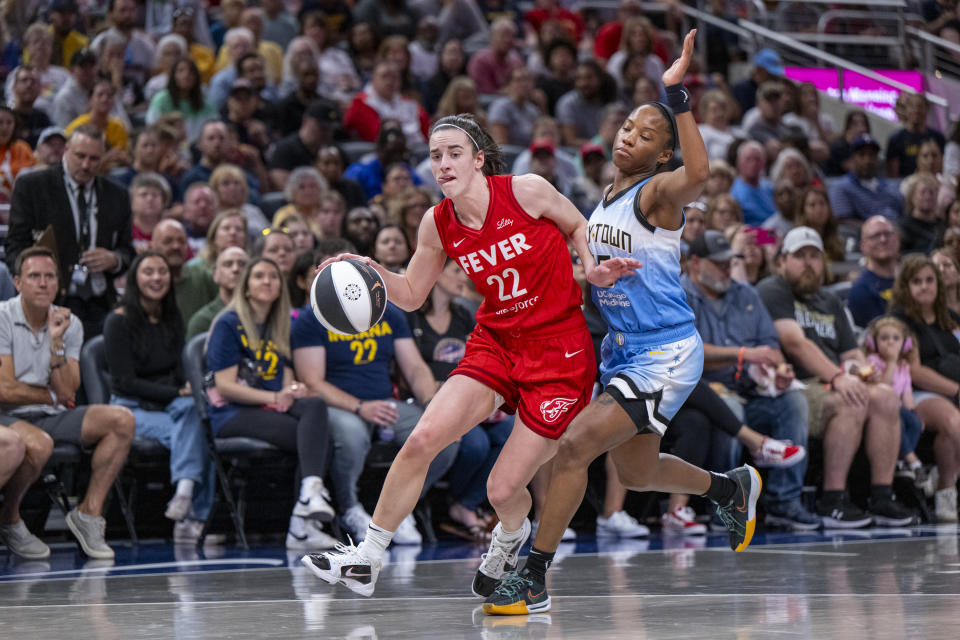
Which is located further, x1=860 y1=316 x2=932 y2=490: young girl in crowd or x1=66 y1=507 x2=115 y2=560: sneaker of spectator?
x1=860 y1=316 x2=932 y2=490: young girl in crowd

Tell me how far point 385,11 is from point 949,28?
697cm

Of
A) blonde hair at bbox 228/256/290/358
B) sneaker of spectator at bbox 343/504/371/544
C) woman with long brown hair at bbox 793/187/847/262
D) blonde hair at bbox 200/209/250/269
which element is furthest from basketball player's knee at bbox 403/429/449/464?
woman with long brown hair at bbox 793/187/847/262

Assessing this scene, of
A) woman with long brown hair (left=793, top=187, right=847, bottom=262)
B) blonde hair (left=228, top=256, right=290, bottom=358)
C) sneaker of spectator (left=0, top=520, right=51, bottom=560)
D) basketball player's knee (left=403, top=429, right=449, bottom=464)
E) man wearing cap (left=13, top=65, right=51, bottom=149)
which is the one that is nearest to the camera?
basketball player's knee (left=403, top=429, right=449, bottom=464)

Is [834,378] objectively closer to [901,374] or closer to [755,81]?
[901,374]

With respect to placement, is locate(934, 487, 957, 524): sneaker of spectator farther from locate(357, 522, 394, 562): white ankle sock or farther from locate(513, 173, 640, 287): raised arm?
locate(357, 522, 394, 562): white ankle sock

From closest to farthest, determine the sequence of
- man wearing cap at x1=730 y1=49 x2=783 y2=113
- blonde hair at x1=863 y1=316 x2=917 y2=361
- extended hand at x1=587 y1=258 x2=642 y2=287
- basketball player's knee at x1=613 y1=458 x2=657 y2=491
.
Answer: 1. extended hand at x1=587 y1=258 x2=642 y2=287
2. basketball player's knee at x1=613 y1=458 x2=657 y2=491
3. blonde hair at x1=863 y1=316 x2=917 y2=361
4. man wearing cap at x1=730 y1=49 x2=783 y2=113

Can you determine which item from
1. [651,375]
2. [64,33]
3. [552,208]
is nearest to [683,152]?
[552,208]

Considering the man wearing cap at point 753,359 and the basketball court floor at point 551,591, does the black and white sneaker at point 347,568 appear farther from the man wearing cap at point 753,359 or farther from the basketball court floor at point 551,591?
the man wearing cap at point 753,359

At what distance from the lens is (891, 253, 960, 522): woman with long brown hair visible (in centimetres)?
912

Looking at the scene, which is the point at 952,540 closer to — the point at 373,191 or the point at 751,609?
the point at 751,609

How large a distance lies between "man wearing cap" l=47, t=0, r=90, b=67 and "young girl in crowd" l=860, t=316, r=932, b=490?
7.38 meters

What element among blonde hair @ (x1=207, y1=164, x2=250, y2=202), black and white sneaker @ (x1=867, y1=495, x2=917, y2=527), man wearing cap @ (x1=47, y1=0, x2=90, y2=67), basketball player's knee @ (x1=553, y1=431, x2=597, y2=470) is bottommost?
black and white sneaker @ (x1=867, y1=495, x2=917, y2=527)

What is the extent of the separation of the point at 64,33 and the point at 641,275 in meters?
8.52

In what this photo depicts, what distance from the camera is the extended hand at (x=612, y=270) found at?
4.98 meters
